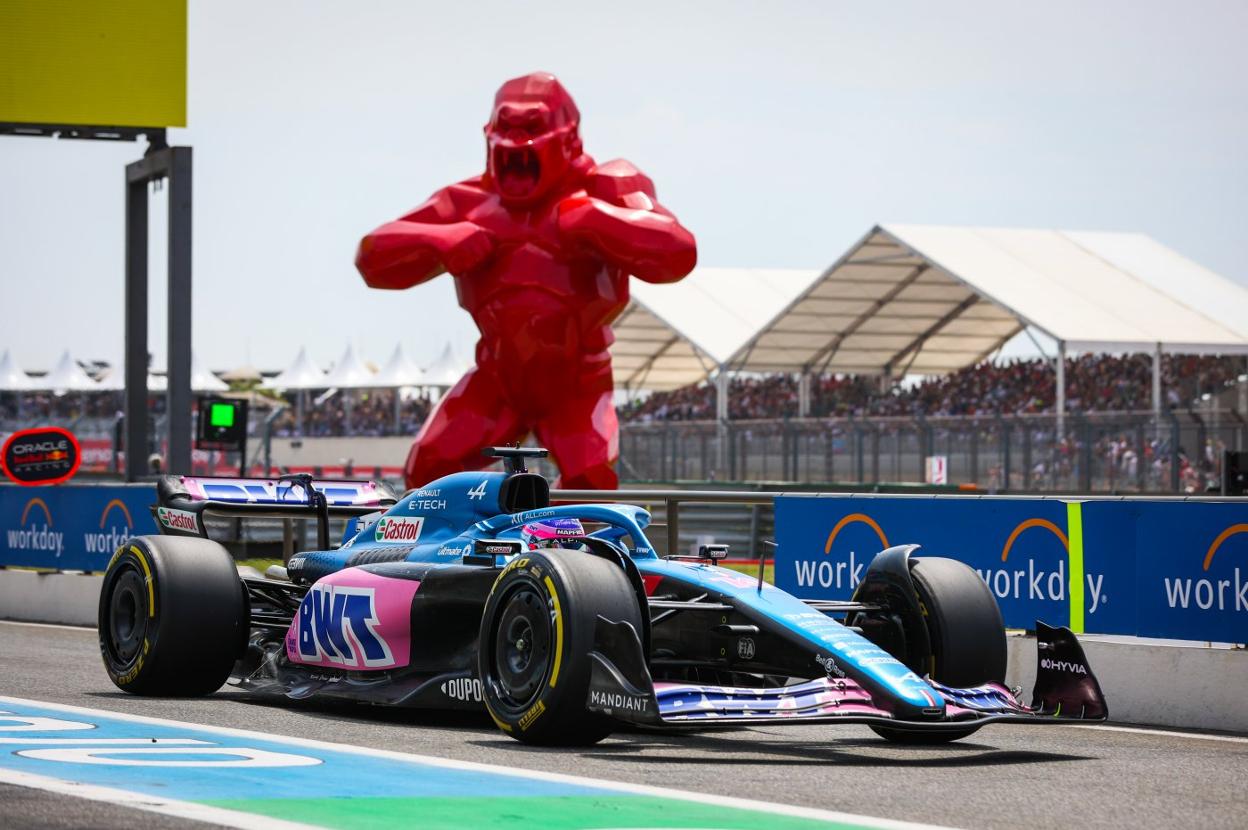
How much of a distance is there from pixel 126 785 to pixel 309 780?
62cm

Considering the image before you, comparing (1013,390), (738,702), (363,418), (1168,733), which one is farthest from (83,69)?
(363,418)

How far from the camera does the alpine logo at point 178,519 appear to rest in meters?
11.1

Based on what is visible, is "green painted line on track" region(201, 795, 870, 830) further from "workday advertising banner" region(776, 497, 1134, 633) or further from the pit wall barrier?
"workday advertising banner" region(776, 497, 1134, 633)

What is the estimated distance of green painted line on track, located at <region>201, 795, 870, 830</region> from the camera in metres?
5.82

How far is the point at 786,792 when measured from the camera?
264 inches

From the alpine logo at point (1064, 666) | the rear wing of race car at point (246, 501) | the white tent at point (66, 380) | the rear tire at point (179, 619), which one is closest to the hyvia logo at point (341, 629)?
the rear tire at point (179, 619)

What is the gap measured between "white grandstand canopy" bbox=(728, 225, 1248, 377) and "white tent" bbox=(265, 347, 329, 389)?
25.5m

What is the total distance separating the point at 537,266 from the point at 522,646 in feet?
26.8

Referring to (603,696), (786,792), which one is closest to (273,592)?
(603,696)

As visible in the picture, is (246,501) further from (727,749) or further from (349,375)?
(349,375)

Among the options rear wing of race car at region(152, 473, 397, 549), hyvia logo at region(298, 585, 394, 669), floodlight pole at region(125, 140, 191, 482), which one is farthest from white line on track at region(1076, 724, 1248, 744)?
floodlight pole at region(125, 140, 191, 482)

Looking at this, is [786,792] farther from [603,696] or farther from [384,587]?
[384,587]

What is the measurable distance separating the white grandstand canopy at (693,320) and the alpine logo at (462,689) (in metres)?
31.0

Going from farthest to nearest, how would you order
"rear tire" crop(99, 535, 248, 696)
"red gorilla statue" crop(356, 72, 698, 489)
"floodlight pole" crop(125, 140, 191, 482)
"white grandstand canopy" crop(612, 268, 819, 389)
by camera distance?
"white grandstand canopy" crop(612, 268, 819, 389) → "floodlight pole" crop(125, 140, 191, 482) → "red gorilla statue" crop(356, 72, 698, 489) → "rear tire" crop(99, 535, 248, 696)
